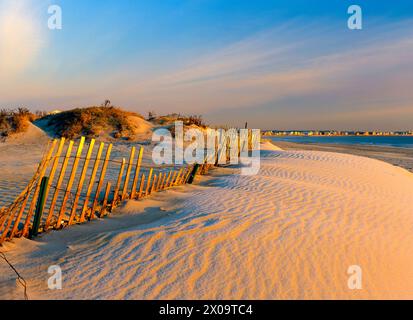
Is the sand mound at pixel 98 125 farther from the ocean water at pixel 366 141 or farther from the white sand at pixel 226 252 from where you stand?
the ocean water at pixel 366 141

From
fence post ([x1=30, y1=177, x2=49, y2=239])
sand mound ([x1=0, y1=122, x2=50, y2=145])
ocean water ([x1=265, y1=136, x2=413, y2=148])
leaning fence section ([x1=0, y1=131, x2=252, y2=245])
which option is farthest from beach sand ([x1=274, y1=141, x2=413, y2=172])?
sand mound ([x1=0, y1=122, x2=50, y2=145])

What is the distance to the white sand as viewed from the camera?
12.8 ft

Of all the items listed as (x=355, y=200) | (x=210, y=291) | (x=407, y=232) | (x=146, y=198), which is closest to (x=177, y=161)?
(x=146, y=198)

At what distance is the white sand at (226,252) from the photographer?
3912mm

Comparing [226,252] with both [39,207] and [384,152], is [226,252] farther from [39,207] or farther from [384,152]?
[384,152]

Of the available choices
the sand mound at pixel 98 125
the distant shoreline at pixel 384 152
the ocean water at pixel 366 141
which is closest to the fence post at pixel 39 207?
the sand mound at pixel 98 125

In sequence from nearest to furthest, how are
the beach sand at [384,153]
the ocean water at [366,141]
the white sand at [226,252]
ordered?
the white sand at [226,252], the beach sand at [384,153], the ocean water at [366,141]

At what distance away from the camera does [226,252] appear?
4648 millimetres

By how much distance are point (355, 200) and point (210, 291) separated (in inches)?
227

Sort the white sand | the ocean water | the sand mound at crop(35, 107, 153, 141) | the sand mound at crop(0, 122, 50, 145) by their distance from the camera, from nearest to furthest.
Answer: the white sand → the sand mound at crop(0, 122, 50, 145) → the sand mound at crop(35, 107, 153, 141) → the ocean water

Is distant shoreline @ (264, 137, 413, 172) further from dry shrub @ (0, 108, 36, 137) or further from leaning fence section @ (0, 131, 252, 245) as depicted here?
dry shrub @ (0, 108, 36, 137)

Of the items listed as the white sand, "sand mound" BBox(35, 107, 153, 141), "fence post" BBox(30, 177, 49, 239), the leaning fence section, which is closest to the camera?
the white sand
